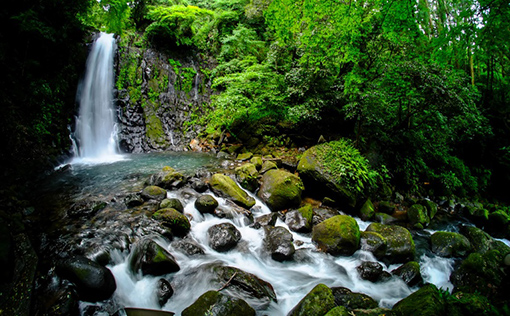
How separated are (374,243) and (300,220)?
1.59 m

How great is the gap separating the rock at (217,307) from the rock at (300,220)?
263 cm

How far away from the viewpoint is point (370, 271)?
12.7 feet

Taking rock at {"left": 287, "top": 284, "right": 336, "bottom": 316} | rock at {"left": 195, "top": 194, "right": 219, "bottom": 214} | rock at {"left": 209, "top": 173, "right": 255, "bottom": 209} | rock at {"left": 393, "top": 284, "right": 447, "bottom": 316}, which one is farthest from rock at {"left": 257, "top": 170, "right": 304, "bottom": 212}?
rock at {"left": 393, "top": 284, "right": 447, "bottom": 316}

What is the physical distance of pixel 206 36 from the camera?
15.7 meters

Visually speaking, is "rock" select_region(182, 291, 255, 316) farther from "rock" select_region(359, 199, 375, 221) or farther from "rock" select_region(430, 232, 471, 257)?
"rock" select_region(430, 232, 471, 257)

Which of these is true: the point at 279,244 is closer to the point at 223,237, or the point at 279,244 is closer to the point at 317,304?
the point at 223,237

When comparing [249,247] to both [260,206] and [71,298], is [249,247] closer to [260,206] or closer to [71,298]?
[260,206]

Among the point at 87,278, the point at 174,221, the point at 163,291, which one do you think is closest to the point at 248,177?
the point at 174,221

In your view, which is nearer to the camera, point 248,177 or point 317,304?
point 317,304

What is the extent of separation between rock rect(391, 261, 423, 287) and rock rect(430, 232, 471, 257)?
153cm

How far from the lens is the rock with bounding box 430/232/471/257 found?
4.80 meters

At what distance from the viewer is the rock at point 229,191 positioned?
5652 mm

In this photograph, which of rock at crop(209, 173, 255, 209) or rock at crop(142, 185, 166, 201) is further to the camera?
rock at crop(209, 173, 255, 209)

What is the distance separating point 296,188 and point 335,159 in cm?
162
